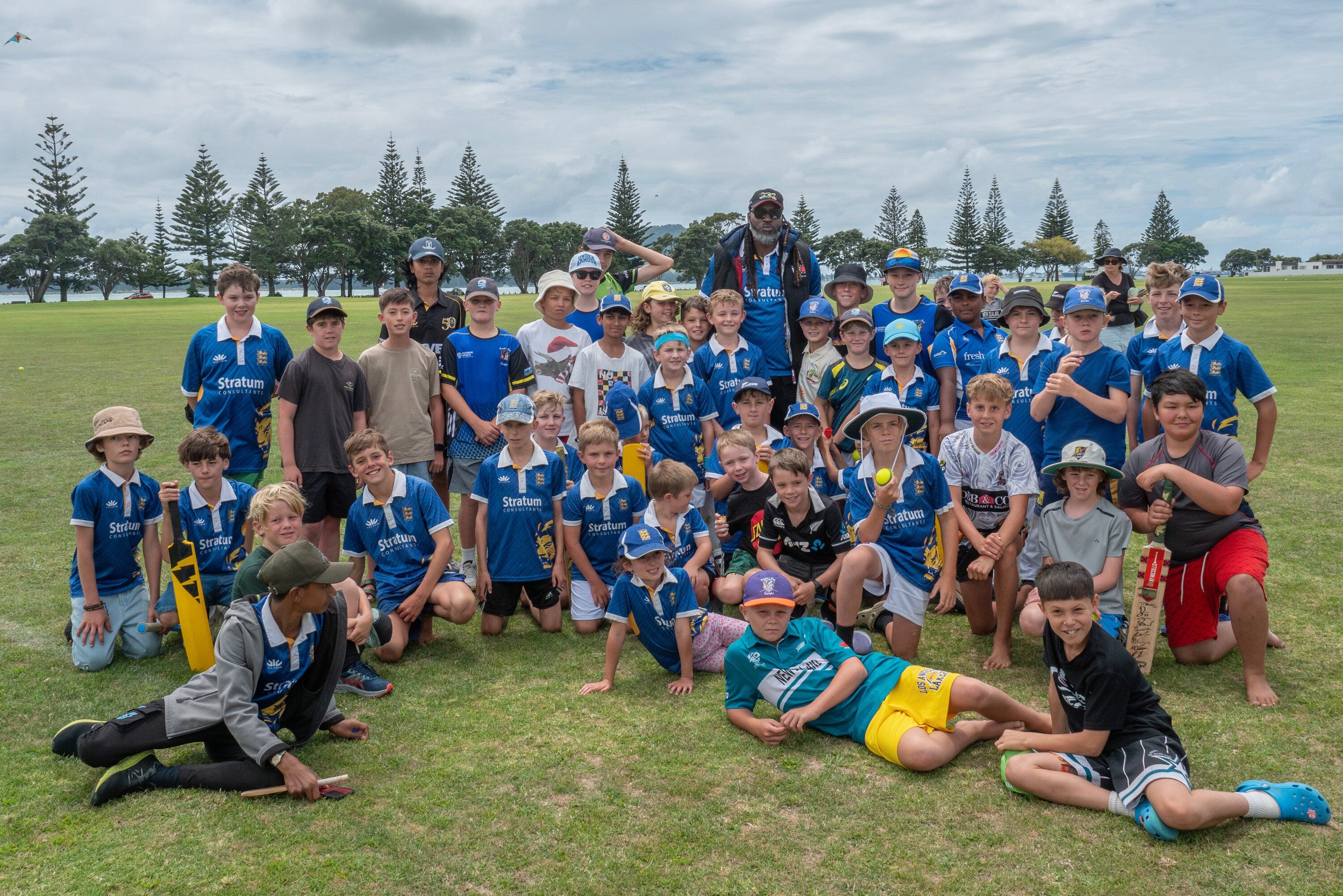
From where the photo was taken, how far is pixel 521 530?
20.7ft

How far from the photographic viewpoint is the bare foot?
477cm

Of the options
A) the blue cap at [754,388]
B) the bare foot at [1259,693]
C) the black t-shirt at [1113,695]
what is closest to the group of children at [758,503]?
the black t-shirt at [1113,695]

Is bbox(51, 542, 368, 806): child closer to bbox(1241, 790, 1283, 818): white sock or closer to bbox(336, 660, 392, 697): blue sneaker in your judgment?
bbox(336, 660, 392, 697): blue sneaker

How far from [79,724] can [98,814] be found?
0.70 meters

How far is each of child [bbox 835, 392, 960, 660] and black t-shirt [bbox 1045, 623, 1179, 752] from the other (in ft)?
5.41

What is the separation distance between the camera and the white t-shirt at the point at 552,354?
7.59m

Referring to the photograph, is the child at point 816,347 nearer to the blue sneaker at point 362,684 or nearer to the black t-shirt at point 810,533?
the black t-shirt at point 810,533

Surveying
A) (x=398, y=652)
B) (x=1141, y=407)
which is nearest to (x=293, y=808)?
(x=398, y=652)

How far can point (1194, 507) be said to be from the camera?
5.41m


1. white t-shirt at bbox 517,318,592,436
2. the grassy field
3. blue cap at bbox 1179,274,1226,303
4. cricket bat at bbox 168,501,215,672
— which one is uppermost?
blue cap at bbox 1179,274,1226,303

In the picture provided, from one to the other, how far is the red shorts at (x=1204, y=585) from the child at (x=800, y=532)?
6.48 ft

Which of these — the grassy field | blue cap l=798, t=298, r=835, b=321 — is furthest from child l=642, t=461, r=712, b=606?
blue cap l=798, t=298, r=835, b=321

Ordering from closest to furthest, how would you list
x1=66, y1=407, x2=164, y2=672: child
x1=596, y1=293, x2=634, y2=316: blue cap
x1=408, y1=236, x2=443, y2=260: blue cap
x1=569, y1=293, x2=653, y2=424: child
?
1. x1=66, y1=407, x2=164, y2=672: child
2. x1=596, y1=293, x2=634, y2=316: blue cap
3. x1=569, y1=293, x2=653, y2=424: child
4. x1=408, y1=236, x2=443, y2=260: blue cap

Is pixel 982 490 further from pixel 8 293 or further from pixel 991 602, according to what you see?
pixel 8 293
